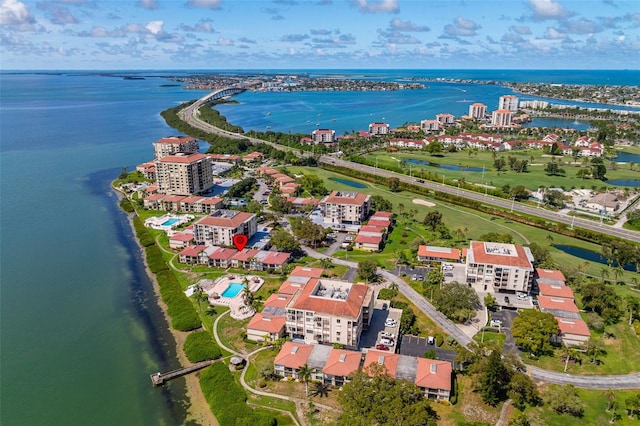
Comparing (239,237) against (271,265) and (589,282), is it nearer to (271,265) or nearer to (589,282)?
(271,265)

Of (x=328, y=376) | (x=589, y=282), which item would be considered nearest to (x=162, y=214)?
(x=328, y=376)

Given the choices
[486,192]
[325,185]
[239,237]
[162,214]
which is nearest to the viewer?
[239,237]

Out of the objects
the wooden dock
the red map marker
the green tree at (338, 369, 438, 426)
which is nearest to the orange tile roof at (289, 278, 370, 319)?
the green tree at (338, 369, 438, 426)

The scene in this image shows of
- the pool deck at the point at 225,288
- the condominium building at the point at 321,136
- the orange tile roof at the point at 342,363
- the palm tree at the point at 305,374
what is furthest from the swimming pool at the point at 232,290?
the condominium building at the point at 321,136

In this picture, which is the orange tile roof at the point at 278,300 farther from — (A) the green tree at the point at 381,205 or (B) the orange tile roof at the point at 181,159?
(B) the orange tile roof at the point at 181,159

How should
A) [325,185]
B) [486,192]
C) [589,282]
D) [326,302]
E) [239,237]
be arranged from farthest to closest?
[325,185] < [486,192] < [239,237] < [589,282] < [326,302]

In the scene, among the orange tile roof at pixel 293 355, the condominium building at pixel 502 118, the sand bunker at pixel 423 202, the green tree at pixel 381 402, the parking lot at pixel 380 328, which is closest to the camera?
the green tree at pixel 381 402
